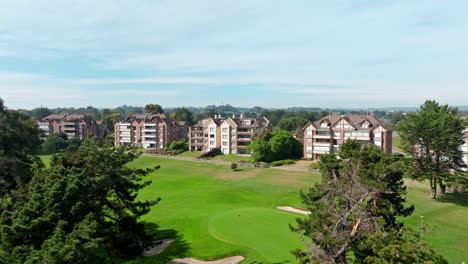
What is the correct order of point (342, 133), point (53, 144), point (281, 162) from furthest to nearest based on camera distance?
point (53, 144) < point (342, 133) < point (281, 162)

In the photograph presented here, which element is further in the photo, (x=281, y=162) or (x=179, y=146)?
(x=179, y=146)

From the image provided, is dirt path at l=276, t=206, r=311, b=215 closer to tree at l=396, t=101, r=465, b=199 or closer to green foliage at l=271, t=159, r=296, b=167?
tree at l=396, t=101, r=465, b=199

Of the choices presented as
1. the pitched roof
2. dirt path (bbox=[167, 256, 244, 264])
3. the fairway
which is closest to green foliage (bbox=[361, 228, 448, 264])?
the fairway

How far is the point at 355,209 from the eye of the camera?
58.9 feet

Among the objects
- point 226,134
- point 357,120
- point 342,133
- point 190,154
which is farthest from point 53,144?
point 357,120

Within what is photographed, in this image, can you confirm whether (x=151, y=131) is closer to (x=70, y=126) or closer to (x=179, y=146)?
(x=179, y=146)

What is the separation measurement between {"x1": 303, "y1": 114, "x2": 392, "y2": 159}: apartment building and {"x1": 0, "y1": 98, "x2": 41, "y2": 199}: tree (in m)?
59.6

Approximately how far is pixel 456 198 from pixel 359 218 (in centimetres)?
4432

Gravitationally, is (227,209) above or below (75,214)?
below

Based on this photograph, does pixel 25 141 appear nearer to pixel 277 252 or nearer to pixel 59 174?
pixel 59 174

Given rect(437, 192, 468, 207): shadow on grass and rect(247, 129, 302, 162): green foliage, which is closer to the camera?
rect(437, 192, 468, 207): shadow on grass

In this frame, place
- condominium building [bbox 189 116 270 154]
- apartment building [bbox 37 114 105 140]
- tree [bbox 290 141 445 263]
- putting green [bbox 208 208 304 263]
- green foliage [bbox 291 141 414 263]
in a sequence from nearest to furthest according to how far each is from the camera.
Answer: tree [bbox 290 141 445 263]
green foliage [bbox 291 141 414 263]
putting green [bbox 208 208 304 263]
condominium building [bbox 189 116 270 154]
apartment building [bbox 37 114 105 140]

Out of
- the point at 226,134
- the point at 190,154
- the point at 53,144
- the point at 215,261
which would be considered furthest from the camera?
the point at 53,144

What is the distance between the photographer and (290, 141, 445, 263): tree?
52.4 ft
